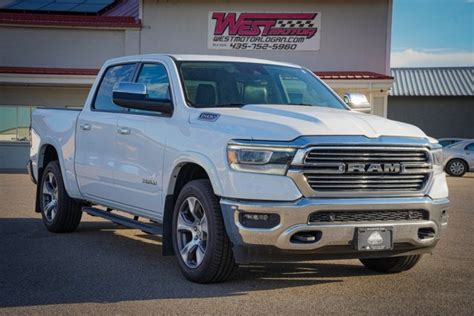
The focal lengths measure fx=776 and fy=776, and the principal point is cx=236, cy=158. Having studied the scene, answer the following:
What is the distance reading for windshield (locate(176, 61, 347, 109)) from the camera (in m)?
7.25

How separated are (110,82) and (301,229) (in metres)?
3.70

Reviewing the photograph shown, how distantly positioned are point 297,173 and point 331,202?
354 mm

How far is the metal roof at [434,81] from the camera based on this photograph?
43.1 m

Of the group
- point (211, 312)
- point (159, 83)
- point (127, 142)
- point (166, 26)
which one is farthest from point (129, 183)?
point (166, 26)

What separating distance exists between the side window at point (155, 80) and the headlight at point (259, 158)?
57.5 inches

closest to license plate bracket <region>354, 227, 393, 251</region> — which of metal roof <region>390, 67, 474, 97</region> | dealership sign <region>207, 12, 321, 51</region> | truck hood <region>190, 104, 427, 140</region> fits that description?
truck hood <region>190, 104, 427, 140</region>

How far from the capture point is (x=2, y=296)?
612cm

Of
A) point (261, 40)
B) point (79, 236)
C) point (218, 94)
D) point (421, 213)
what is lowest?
point (79, 236)

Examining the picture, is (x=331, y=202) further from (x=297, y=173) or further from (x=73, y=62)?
(x=73, y=62)

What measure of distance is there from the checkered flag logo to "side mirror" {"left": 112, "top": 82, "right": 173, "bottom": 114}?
19754 millimetres

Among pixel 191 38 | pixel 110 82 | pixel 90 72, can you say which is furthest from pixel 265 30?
pixel 110 82

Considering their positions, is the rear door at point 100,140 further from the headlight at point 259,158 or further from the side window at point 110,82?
the headlight at point 259,158

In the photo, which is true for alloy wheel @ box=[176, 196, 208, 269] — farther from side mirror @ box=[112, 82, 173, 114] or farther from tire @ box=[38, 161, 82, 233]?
tire @ box=[38, 161, 82, 233]

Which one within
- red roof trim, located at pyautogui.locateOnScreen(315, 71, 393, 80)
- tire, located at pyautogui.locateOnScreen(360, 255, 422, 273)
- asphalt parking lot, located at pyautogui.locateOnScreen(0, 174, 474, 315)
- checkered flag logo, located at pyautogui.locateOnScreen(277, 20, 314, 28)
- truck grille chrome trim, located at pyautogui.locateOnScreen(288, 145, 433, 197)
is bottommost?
asphalt parking lot, located at pyautogui.locateOnScreen(0, 174, 474, 315)
